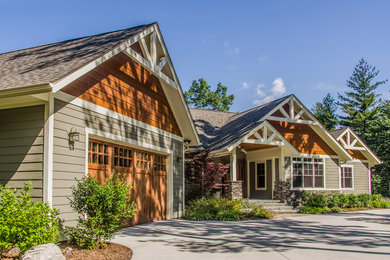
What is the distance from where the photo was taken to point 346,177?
21078 mm

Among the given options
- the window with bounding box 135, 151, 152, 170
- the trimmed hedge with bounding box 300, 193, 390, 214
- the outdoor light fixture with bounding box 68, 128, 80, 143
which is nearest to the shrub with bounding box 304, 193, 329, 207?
the trimmed hedge with bounding box 300, 193, 390, 214

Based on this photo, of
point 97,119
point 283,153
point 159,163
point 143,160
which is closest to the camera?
point 97,119

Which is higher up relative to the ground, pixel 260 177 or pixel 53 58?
pixel 53 58

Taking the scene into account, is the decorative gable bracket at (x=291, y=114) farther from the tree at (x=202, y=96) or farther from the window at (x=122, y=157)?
the tree at (x=202, y=96)

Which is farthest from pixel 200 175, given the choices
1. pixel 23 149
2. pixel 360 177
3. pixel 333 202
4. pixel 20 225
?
pixel 360 177

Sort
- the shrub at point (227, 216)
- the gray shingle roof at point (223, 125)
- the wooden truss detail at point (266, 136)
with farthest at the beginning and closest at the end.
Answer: the gray shingle roof at point (223, 125), the wooden truss detail at point (266, 136), the shrub at point (227, 216)

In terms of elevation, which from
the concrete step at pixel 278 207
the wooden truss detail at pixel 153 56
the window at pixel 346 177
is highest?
the wooden truss detail at pixel 153 56

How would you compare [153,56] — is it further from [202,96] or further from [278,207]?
[202,96]

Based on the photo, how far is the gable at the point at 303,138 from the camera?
18328 millimetres

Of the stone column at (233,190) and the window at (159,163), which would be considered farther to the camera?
the stone column at (233,190)

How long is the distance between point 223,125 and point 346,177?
26.3 ft

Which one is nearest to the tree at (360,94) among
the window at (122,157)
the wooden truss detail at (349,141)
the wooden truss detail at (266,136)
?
the wooden truss detail at (349,141)

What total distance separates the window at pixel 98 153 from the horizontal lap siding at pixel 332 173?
45.3 ft

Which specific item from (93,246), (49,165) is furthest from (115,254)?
(49,165)
